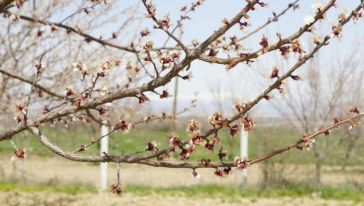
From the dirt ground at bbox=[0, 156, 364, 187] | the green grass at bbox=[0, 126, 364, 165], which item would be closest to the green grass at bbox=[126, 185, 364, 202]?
the green grass at bbox=[0, 126, 364, 165]

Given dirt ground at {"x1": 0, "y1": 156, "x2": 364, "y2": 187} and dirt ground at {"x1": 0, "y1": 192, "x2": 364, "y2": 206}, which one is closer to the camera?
dirt ground at {"x1": 0, "y1": 192, "x2": 364, "y2": 206}

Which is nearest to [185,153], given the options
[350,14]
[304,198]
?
[350,14]

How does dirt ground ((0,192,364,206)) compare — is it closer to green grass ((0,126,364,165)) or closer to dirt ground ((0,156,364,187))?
green grass ((0,126,364,165))

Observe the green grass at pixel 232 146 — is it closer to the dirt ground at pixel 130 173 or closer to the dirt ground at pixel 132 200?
the dirt ground at pixel 130 173

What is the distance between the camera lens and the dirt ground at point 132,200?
9094mm

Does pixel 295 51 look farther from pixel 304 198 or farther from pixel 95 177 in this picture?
pixel 95 177

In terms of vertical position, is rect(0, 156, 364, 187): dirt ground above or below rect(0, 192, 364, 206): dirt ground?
above

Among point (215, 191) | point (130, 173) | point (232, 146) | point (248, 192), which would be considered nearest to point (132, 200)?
point (215, 191)

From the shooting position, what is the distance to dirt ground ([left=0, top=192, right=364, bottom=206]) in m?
Result: 9.09

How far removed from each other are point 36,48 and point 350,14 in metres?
6.18

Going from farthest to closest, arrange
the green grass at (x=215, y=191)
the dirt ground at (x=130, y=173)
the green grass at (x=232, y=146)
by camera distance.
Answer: the dirt ground at (x=130, y=173) → the green grass at (x=232, y=146) → the green grass at (x=215, y=191)

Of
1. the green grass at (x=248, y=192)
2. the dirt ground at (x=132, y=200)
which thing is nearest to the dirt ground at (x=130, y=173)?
the green grass at (x=248, y=192)

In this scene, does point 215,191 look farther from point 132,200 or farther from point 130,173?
point 130,173

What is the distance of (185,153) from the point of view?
2881mm
